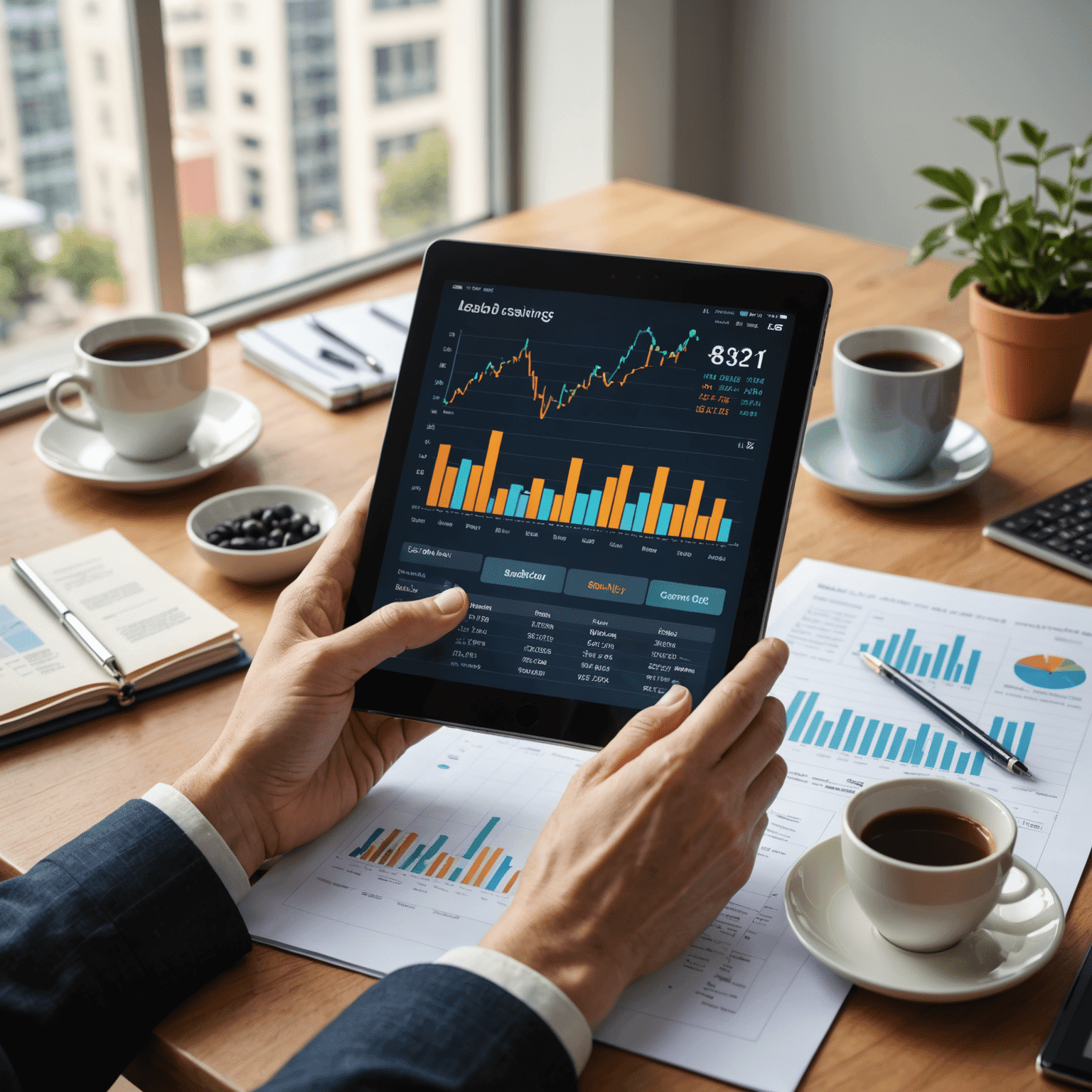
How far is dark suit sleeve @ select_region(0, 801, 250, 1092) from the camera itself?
679 mm

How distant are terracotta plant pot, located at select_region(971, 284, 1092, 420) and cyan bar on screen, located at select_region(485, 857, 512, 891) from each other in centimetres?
91

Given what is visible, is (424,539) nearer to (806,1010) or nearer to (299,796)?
(299,796)

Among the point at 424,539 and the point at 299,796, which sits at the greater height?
the point at 424,539

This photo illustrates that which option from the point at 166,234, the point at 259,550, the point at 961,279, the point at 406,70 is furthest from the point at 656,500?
the point at 406,70

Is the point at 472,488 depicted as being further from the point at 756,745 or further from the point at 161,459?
the point at 161,459

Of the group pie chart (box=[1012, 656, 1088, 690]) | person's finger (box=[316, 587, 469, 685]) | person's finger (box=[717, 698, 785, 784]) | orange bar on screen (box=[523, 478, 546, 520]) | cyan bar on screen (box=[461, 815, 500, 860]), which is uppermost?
orange bar on screen (box=[523, 478, 546, 520])

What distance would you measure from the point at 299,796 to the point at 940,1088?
446 millimetres

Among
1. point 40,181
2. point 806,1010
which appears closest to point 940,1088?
point 806,1010

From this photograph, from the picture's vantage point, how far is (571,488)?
2.85 ft

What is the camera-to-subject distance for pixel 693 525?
0.83 m

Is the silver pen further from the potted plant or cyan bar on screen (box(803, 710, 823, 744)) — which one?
the potted plant

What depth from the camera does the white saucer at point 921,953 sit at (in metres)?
0.65

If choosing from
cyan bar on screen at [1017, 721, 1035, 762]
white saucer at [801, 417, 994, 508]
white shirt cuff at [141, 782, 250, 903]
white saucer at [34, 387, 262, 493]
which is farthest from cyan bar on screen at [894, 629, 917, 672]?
white saucer at [34, 387, 262, 493]

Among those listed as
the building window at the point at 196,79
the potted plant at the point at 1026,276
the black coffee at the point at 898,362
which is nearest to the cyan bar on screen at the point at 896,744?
the black coffee at the point at 898,362
